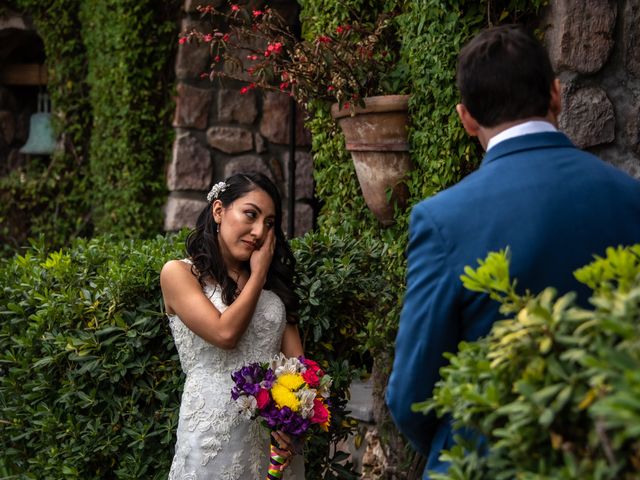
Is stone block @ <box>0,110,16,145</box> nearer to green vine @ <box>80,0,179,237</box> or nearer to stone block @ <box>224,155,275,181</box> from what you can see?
green vine @ <box>80,0,179,237</box>

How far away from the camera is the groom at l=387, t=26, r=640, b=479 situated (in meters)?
2.02

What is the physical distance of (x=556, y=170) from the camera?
2090 mm

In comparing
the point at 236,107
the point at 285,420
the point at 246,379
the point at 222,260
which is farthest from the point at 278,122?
the point at 285,420

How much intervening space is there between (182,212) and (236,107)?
0.82 m

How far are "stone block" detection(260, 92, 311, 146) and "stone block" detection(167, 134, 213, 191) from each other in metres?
0.44

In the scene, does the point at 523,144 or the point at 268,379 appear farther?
the point at 268,379

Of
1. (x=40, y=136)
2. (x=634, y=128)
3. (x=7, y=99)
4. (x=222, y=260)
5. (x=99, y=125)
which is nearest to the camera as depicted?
(x=634, y=128)

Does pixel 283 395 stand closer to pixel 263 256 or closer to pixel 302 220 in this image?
pixel 263 256

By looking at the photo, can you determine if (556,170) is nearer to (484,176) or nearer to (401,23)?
(484,176)

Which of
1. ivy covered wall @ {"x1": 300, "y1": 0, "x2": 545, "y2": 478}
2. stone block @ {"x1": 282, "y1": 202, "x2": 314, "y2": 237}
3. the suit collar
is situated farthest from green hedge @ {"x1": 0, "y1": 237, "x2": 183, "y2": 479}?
stone block @ {"x1": 282, "y1": 202, "x2": 314, "y2": 237}

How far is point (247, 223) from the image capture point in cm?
342

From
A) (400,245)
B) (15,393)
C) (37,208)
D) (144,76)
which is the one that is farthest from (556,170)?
(37,208)

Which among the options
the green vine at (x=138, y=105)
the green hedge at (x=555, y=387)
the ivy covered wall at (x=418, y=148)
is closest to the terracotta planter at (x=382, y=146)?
the ivy covered wall at (x=418, y=148)

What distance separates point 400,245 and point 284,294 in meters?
0.67
